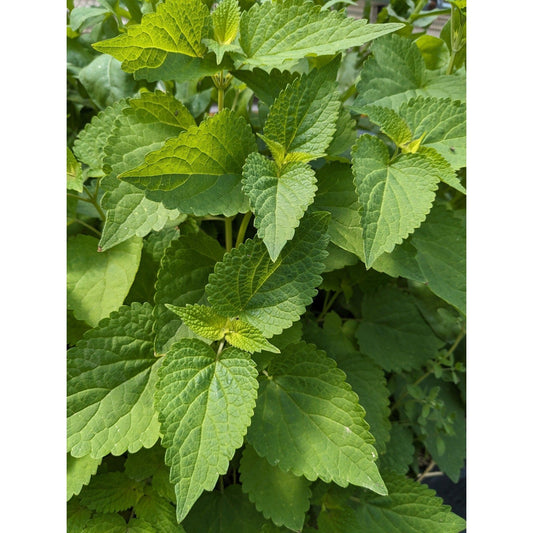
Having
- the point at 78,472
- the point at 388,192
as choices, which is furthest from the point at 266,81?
the point at 78,472

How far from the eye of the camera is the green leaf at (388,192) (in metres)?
0.43

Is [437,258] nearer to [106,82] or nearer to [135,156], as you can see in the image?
[135,156]

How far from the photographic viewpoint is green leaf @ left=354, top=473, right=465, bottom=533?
1.90ft

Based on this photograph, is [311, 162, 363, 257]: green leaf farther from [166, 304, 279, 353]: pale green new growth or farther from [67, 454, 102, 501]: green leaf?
[67, 454, 102, 501]: green leaf

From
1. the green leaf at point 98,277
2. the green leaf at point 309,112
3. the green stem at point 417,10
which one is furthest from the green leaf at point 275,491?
the green stem at point 417,10

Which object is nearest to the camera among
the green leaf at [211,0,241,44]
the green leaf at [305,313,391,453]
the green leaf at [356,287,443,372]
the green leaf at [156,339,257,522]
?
the green leaf at [156,339,257,522]

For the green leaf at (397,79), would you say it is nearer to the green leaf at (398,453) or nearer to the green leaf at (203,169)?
the green leaf at (203,169)

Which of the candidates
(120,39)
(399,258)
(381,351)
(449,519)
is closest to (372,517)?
(449,519)

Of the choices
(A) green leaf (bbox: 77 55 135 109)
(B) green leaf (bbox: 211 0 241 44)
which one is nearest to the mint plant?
(B) green leaf (bbox: 211 0 241 44)

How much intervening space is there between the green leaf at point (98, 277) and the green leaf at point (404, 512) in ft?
1.21

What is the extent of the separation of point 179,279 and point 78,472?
8.3 inches

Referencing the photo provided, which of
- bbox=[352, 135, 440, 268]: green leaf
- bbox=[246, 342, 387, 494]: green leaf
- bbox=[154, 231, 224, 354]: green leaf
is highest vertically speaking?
bbox=[352, 135, 440, 268]: green leaf

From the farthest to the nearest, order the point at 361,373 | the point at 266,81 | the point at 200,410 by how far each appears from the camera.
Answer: the point at 361,373, the point at 266,81, the point at 200,410

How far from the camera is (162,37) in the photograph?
18.5 inches
